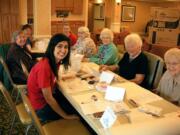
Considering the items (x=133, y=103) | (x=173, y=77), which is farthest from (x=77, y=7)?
(x=133, y=103)

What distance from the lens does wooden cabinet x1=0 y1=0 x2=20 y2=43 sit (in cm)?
758

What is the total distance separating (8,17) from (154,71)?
6182 millimetres

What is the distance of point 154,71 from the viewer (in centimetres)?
265

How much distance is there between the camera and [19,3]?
303 inches

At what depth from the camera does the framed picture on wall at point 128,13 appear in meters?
10.9

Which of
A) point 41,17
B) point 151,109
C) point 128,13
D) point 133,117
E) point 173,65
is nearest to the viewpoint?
point 133,117

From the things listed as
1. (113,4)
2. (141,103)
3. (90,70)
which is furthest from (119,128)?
(113,4)

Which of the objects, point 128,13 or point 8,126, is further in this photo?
point 128,13

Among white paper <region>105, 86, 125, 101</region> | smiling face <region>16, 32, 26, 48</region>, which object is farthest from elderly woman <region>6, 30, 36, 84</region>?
white paper <region>105, 86, 125, 101</region>

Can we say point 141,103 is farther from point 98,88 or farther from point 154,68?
point 154,68

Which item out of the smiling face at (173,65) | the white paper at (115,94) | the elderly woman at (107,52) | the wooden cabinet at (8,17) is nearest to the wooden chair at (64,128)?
the white paper at (115,94)

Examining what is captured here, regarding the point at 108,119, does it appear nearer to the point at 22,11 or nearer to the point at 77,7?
the point at 77,7

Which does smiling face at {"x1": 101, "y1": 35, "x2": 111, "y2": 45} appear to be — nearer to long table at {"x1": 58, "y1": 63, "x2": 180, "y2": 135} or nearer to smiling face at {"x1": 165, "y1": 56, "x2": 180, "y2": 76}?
long table at {"x1": 58, "y1": 63, "x2": 180, "y2": 135}

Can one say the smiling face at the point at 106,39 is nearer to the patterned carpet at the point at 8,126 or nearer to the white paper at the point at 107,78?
the white paper at the point at 107,78
